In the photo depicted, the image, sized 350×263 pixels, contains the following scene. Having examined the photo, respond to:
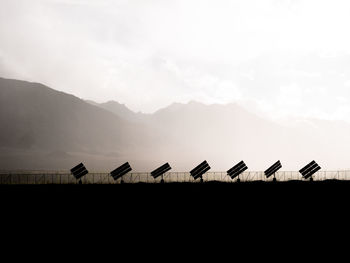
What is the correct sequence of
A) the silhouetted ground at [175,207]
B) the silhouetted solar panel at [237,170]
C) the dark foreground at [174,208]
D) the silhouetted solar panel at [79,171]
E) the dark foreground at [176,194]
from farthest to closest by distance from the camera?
the silhouetted solar panel at [237,170] → the silhouetted solar panel at [79,171] → the dark foreground at [176,194] → the silhouetted ground at [175,207] → the dark foreground at [174,208]

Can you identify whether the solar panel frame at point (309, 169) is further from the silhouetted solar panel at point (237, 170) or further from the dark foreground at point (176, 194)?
the dark foreground at point (176, 194)

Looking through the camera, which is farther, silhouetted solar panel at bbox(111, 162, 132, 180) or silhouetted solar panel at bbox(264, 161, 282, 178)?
silhouetted solar panel at bbox(264, 161, 282, 178)

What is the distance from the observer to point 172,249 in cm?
2600

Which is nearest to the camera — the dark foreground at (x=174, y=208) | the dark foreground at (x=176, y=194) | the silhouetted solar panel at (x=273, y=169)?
the dark foreground at (x=174, y=208)

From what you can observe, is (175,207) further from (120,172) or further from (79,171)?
(79,171)

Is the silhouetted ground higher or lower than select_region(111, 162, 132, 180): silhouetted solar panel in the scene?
lower

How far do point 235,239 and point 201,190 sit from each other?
21456mm

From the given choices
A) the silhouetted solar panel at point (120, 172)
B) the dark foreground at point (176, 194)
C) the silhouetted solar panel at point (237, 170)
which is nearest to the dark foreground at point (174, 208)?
the dark foreground at point (176, 194)

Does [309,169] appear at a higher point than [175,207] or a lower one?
higher

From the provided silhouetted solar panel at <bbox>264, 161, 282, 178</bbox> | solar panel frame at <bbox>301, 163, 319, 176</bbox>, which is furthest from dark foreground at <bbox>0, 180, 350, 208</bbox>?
silhouetted solar panel at <bbox>264, 161, 282, 178</bbox>

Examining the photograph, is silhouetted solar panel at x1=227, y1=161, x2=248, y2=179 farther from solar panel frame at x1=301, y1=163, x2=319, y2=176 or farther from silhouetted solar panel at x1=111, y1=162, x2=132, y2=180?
silhouetted solar panel at x1=111, y1=162, x2=132, y2=180

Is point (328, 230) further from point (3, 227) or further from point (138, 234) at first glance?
point (3, 227)

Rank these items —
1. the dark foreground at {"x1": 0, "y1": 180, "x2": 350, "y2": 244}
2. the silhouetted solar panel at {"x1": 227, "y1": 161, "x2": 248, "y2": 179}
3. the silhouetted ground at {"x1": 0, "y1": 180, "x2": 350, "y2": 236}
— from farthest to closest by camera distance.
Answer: the silhouetted solar panel at {"x1": 227, "y1": 161, "x2": 248, "y2": 179} → the silhouetted ground at {"x1": 0, "y1": 180, "x2": 350, "y2": 236} → the dark foreground at {"x1": 0, "y1": 180, "x2": 350, "y2": 244}

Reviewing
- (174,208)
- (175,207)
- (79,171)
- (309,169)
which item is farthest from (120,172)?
(309,169)
